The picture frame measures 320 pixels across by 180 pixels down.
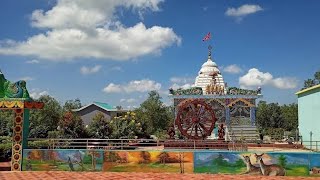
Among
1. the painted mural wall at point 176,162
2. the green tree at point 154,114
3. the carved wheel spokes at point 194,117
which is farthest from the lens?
the green tree at point 154,114

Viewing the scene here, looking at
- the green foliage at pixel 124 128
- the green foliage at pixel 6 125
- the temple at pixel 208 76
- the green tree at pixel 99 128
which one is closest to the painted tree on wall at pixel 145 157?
the green tree at pixel 99 128

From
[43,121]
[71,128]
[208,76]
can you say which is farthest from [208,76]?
[71,128]

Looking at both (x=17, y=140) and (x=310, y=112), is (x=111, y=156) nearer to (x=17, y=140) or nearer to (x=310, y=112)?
(x=17, y=140)

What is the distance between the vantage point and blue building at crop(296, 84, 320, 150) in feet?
77.7

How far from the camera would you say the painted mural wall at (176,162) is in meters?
15.2

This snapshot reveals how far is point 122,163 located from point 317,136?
43.2ft

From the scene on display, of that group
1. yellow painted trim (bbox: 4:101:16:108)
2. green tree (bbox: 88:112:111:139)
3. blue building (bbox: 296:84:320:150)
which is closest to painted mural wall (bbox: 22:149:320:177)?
yellow painted trim (bbox: 4:101:16:108)

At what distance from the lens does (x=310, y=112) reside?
25.2 meters

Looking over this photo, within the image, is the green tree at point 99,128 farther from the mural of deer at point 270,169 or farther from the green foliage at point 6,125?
the mural of deer at point 270,169

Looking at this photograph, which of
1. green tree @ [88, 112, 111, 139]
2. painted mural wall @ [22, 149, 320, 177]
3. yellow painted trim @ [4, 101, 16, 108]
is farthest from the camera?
green tree @ [88, 112, 111, 139]

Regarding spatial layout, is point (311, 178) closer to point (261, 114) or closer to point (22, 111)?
point (22, 111)

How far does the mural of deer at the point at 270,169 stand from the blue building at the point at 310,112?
29.8ft

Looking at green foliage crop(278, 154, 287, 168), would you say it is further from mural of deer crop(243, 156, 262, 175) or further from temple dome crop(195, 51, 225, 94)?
temple dome crop(195, 51, 225, 94)

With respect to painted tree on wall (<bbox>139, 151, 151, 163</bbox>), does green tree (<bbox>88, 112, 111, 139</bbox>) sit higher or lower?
higher
